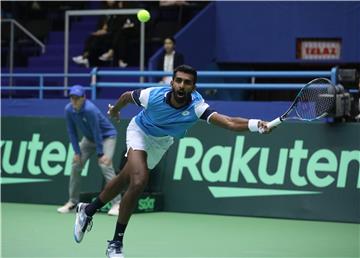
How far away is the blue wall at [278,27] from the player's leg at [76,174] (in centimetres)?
459

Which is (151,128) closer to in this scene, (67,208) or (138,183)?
(138,183)

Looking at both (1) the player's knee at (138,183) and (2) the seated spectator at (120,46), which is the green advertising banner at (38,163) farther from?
(1) the player's knee at (138,183)

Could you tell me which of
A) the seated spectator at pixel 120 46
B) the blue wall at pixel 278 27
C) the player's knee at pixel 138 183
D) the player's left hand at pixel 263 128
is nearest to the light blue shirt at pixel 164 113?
the player's knee at pixel 138 183

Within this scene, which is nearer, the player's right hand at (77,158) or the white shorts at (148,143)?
the white shorts at (148,143)

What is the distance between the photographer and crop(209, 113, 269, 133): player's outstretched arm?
727cm

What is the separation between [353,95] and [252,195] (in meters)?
2.02

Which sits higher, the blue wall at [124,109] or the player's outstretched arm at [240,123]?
the player's outstretched arm at [240,123]

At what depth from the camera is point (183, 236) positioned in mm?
9883

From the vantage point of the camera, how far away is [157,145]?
330 inches

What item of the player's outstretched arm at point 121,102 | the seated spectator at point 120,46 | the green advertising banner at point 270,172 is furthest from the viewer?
the seated spectator at point 120,46

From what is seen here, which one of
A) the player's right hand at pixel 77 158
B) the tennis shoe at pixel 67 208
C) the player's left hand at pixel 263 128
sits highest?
the player's left hand at pixel 263 128

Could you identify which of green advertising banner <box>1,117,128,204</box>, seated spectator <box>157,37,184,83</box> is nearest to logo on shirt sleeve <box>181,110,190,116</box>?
green advertising banner <box>1,117,128,204</box>

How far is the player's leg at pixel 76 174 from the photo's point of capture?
1236cm

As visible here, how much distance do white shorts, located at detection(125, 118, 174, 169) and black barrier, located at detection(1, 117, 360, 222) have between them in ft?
12.3
